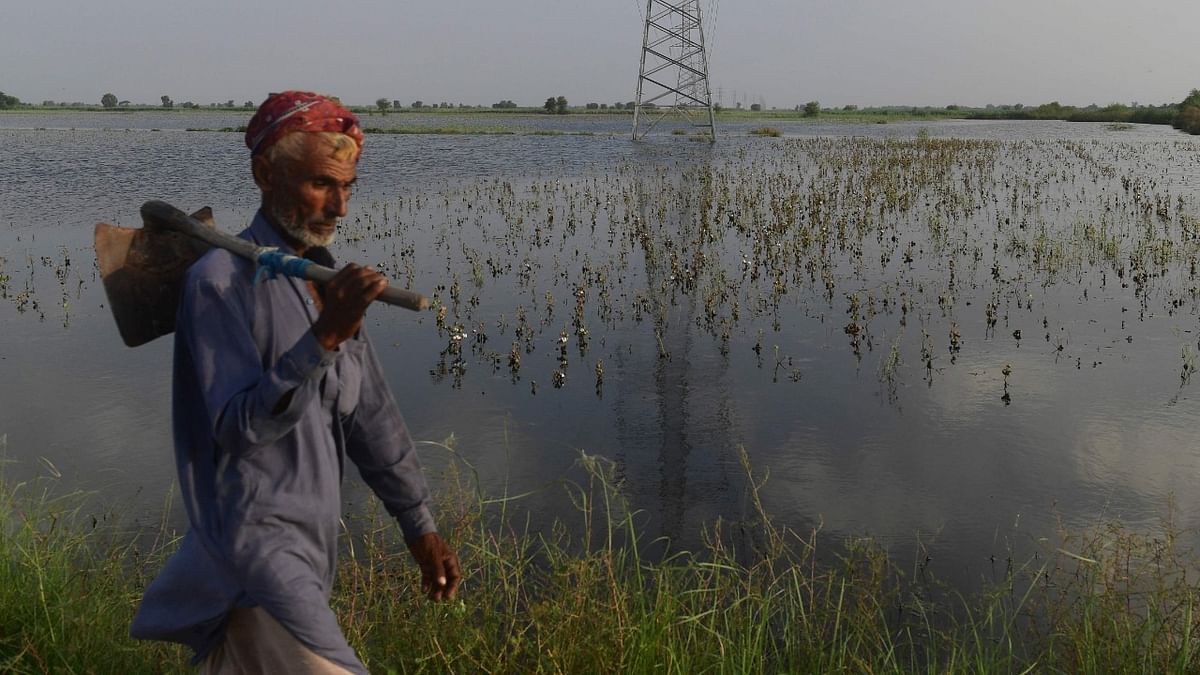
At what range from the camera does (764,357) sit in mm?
9406

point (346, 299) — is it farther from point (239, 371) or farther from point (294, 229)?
point (294, 229)

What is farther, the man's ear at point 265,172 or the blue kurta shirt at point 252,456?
the man's ear at point 265,172

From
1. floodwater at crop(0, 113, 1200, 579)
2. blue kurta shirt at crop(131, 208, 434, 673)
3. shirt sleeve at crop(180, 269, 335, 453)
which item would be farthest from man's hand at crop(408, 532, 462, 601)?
floodwater at crop(0, 113, 1200, 579)

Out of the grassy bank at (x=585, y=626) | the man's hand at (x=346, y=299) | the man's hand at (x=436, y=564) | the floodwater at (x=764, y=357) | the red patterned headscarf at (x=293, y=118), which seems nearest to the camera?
the man's hand at (x=346, y=299)

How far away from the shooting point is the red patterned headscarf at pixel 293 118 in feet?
7.18

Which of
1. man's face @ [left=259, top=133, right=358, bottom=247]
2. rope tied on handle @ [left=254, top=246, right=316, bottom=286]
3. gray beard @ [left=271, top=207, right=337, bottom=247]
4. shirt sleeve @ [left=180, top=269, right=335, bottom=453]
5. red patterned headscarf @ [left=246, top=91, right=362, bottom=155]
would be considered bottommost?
shirt sleeve @ [left=180, top=269, right=335, bottom=453]

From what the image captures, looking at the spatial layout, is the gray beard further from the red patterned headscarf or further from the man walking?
the red patterned headscarf

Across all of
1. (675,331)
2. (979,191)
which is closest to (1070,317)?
(675,331)

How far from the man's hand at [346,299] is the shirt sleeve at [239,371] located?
3cm

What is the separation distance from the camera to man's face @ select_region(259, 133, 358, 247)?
2203mm

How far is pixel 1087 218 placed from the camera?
1709 centimetres

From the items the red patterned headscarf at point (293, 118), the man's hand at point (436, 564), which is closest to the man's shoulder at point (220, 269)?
the red patterned headscarf at point (293, 118)

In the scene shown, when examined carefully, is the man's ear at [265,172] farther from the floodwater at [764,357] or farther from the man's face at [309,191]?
the floodwater at [764,357]

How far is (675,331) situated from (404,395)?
10.8 ft
